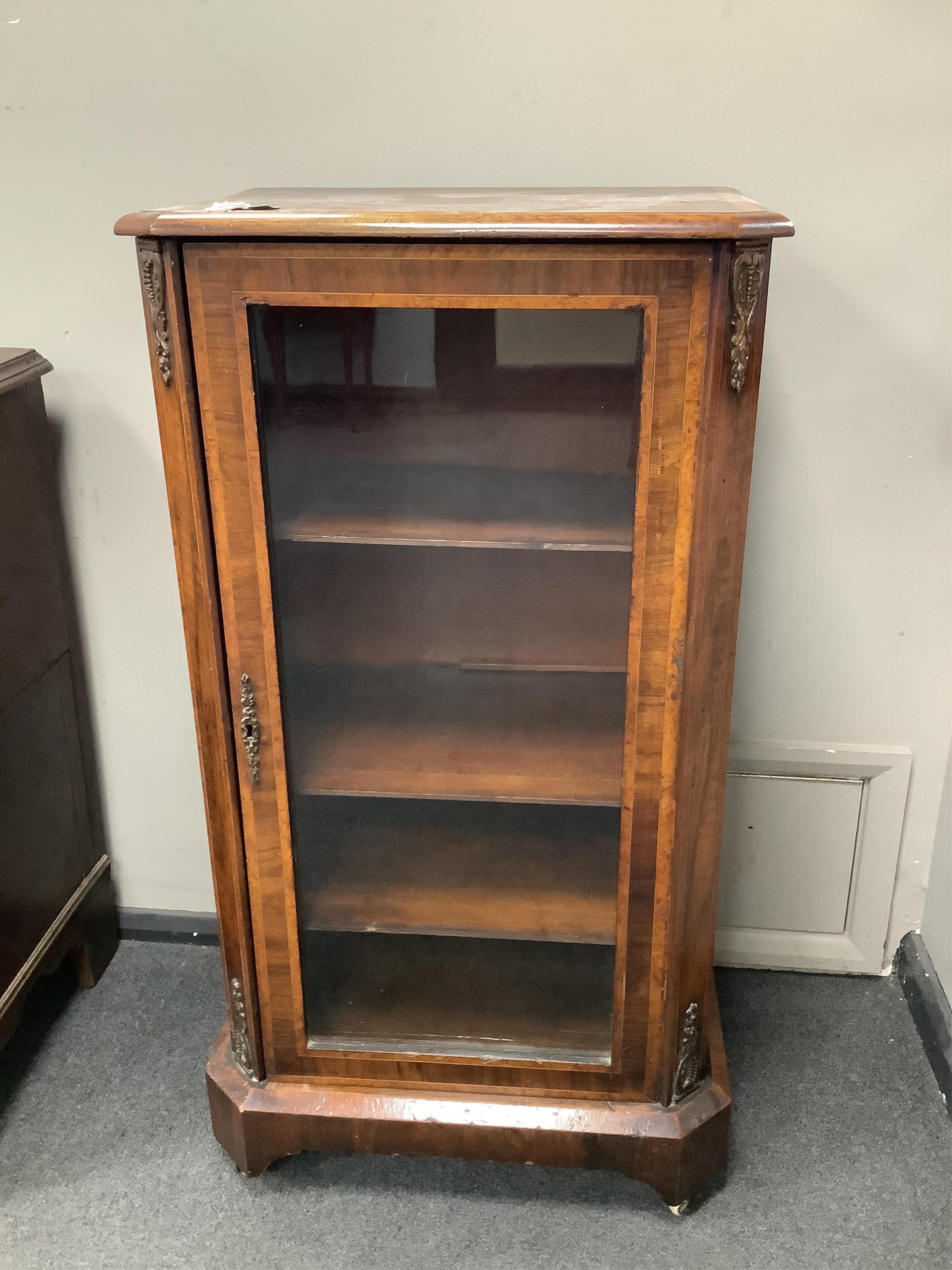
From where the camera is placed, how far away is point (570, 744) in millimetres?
945

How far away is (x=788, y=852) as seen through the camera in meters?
1.30

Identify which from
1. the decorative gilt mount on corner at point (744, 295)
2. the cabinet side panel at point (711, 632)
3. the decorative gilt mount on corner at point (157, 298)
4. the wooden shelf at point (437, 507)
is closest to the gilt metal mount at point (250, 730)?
the wooden shelf at point (437, 507)

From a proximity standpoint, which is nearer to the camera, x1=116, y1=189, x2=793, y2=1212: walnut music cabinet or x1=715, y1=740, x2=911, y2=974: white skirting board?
x1=116, y1=189, x2=793, y2=1212: walnut music cabinet

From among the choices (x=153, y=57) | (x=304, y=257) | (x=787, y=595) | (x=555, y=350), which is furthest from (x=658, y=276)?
(x=153, y=57)

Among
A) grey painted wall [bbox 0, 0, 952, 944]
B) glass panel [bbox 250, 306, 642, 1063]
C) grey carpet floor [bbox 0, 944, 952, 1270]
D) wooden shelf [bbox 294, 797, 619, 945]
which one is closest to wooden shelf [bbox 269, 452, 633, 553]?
glass panel [bbox 250, 306, 642, 1063]

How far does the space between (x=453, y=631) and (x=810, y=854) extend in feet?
2.04

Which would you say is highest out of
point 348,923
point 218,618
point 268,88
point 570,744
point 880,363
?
point 268,88

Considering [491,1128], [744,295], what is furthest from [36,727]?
[744,295]

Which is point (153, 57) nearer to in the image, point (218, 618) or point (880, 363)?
point (218, 618)

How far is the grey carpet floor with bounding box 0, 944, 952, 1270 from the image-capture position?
102cm

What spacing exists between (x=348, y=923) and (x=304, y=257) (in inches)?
23.6

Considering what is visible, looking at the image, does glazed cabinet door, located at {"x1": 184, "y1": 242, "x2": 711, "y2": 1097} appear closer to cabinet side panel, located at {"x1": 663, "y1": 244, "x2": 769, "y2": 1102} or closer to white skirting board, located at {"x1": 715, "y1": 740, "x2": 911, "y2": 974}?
cabinet side panel, located at {"x1": 663, "y1": 244, "x2": 769, "y2": 1102}

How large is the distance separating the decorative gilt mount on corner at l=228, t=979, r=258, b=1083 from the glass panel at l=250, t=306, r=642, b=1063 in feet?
0.21

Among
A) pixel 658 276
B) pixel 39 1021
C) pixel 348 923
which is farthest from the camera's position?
pixel 39 1021
